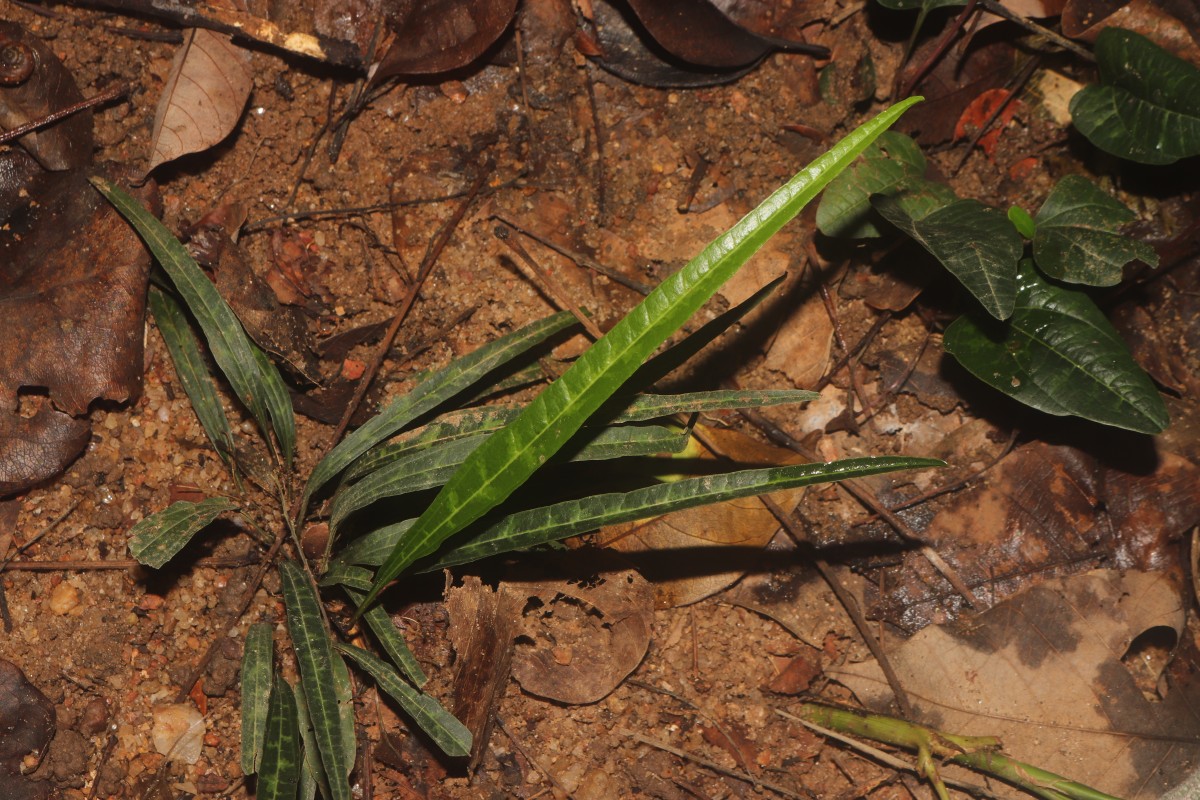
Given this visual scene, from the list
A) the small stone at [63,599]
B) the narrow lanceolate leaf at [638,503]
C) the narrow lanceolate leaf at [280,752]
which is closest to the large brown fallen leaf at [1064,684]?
the narrow lanceolate leaf at [638,503]

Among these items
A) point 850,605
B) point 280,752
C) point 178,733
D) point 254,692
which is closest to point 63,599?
point 178,733

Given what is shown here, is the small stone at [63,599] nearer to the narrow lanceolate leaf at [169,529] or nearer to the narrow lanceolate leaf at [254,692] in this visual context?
the narrow lanceolate leaf at [169,529]

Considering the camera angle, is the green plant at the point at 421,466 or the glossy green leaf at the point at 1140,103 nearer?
the green plant at the point at 421,466

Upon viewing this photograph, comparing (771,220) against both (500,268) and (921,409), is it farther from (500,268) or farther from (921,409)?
(921,409)

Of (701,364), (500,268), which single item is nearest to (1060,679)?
(701,364)

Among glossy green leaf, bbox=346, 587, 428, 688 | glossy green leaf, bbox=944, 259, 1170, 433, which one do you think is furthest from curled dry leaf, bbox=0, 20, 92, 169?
glossy green leaf, bbox=944, 259, 1170, 433

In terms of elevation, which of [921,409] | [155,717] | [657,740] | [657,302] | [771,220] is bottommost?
[657,740]
